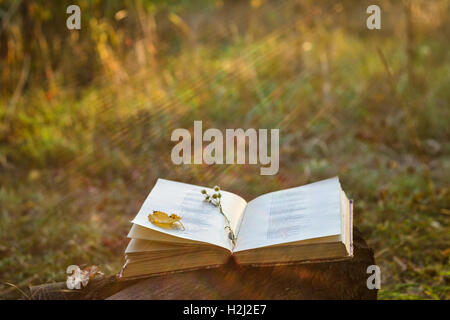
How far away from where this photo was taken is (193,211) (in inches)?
55.1

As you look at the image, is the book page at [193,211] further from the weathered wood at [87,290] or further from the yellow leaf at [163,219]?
the weathered wood at [87,290]

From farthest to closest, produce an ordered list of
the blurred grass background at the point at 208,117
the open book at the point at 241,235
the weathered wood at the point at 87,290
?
the blurred grass background at the point at 208,117, the weathered wood at the point at 87,290, the open book at the point at 241,235

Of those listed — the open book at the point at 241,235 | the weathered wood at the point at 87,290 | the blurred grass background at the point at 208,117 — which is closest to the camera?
the open book at the point at 241,235

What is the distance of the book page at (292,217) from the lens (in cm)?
124

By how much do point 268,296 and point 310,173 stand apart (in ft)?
5.81

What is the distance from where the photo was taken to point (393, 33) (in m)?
4.89

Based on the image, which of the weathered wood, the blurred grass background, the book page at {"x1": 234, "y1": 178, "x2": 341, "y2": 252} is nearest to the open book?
the book page at {"x1": 234, "y1": 178, "x2": 341, "y2": 252}

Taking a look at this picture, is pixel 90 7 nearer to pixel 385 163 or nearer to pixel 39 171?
pixel 39 171

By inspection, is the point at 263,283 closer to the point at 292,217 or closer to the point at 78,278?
the point at 292,217

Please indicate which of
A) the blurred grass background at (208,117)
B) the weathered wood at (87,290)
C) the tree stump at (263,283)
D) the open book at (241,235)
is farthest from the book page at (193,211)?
the blurred grass background at (208,117)

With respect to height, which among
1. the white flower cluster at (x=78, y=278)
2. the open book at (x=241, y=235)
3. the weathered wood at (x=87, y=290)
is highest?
the open book at (x=241, y=235)

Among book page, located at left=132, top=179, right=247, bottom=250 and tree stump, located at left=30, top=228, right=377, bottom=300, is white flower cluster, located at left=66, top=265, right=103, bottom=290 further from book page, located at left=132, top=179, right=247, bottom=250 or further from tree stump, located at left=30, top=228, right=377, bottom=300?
book page, located at left=132, top=179, right=247, bottom=250

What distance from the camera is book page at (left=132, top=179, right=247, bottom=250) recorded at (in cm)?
125

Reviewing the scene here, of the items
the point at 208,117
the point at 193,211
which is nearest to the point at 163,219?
the point at 193,211
